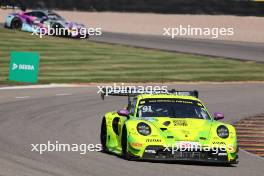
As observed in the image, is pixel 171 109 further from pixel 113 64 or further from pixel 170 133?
pixel 113 64

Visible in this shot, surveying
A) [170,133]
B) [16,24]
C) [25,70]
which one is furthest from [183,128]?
[16,24]

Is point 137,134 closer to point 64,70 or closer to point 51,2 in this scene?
point 64,70

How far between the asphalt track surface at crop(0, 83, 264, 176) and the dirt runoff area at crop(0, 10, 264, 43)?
1643 centimetres

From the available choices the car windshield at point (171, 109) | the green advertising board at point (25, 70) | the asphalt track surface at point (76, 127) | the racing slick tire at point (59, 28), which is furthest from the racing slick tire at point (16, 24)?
the car windshield at point (171, 109)

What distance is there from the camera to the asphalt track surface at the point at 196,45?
48.4 m

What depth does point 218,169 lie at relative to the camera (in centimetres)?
1501

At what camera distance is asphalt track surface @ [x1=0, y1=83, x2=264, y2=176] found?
14062 millimetres

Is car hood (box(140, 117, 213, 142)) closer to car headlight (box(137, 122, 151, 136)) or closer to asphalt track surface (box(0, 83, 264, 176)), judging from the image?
car headlight (box(137, 122, 151, 136))

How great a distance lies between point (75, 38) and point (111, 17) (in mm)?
10222

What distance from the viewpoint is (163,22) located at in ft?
189

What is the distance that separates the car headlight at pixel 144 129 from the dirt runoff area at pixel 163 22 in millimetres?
37037

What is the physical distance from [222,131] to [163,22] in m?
42.3

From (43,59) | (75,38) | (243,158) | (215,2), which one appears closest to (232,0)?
(215,2)

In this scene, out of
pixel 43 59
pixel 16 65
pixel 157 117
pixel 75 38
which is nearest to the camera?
pixel 157 117
